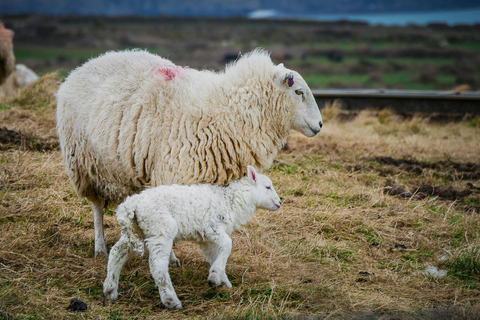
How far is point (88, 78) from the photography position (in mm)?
5191

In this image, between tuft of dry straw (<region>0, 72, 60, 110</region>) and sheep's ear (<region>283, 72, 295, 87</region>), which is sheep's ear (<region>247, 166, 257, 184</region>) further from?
tuft of dry straw (<region>0, 72, 60, 110</region>)

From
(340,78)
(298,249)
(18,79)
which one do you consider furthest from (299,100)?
(340,78)

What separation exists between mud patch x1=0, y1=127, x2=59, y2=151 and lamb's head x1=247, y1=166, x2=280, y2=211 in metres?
4.23

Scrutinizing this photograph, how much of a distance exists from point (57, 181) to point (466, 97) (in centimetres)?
1031

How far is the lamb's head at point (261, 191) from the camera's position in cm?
457

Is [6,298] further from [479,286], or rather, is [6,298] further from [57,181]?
[479,286]

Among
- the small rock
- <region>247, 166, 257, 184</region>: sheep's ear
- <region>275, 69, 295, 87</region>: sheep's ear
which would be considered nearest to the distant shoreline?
<region>275, 69, 295, 87</region>: sheep's ear

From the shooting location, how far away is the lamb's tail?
3.97 meters

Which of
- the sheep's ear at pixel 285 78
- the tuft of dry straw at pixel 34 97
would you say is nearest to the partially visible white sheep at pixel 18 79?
the tuft of dry straw at pixel 34 97

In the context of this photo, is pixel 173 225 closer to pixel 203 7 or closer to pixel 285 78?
pixel 285 78

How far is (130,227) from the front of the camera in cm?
398

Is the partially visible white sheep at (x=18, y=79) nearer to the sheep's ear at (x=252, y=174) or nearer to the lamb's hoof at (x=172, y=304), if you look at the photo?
the sheep's ear at (x=252, y=174)

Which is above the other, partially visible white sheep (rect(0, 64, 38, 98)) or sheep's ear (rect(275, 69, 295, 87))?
sheep's ear (rect(275, 69, 295, 87))

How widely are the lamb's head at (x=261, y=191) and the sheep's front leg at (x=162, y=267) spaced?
3.26 ft
